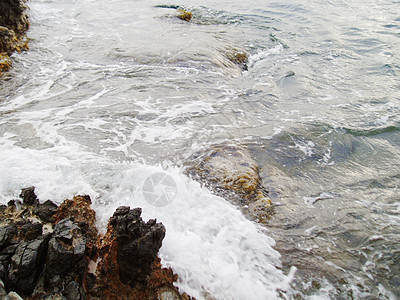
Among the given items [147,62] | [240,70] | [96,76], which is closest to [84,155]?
[96,76]

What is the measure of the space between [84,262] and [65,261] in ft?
0.73

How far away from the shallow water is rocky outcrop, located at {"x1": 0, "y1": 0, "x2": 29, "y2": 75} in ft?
1.53

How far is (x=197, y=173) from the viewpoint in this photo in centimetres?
509

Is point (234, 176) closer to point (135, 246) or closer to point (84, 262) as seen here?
point (135, 246)

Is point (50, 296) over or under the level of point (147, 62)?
over

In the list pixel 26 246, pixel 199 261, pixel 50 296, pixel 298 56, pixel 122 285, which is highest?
pixel 26 246

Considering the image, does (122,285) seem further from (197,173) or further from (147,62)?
(147,62)

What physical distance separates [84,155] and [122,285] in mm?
3092

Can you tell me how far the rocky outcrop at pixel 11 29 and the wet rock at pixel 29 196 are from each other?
7076 millimetres

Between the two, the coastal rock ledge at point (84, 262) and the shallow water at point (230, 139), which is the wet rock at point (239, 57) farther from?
the coastal rock ledge at point (84, 262)

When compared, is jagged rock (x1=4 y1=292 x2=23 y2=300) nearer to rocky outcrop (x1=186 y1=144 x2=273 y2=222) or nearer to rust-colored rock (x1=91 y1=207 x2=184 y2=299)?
rust-colored rock (x1=91 y1=207 x2=184 y2=299)

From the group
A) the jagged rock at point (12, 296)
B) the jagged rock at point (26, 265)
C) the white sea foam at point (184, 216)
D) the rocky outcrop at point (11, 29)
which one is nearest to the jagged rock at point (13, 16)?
the rocky outcrop at point (11, 29)

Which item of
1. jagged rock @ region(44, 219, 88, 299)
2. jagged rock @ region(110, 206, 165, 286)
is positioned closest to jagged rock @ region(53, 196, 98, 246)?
jagged rock @ region(44, 219, 88, 299)

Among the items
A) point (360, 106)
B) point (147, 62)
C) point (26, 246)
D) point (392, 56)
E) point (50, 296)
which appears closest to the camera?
point (50, 296)
